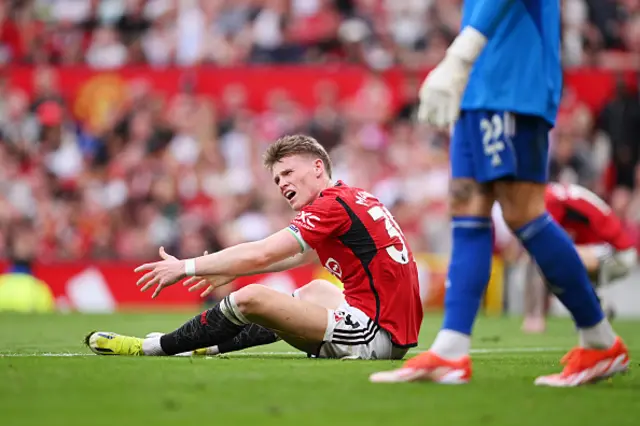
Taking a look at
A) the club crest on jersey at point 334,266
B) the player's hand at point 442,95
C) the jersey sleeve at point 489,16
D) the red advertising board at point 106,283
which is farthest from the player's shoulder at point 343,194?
the red advertising board at point 106,283

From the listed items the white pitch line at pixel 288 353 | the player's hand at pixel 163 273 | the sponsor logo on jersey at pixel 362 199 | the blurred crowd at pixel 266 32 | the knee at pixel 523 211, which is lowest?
the white pitch line at pixel 288 353

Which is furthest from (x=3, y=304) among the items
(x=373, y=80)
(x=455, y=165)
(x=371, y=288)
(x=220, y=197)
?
(x=455, y=165)

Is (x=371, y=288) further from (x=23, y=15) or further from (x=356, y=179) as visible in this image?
(x=23, y=15)

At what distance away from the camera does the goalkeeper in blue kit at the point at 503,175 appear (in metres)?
4.52

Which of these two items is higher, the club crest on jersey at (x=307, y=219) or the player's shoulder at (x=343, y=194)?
the player's shoulder at (x=343, y=194)

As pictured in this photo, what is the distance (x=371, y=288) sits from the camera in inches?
229

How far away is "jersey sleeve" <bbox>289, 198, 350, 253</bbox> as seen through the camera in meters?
5.45

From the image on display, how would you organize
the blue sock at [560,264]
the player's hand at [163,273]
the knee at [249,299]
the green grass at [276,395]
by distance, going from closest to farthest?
the green grass at [276,395], the blue sock at [560,264], the player's hand at [163,273], the knee at [249,299]

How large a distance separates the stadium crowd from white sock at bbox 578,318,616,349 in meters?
10.5

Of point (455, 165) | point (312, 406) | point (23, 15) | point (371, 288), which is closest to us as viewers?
point (312, 406)

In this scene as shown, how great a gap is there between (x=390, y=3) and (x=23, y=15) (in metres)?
5.88

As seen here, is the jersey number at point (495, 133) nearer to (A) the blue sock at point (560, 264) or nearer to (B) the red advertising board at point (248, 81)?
(A) the blue sock at point (560, 264)

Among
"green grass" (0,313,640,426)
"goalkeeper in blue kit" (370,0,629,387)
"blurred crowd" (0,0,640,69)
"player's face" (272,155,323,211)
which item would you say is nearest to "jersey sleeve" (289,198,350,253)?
"player's face" (272,155,323,211)

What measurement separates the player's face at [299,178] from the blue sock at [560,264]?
1.65m
